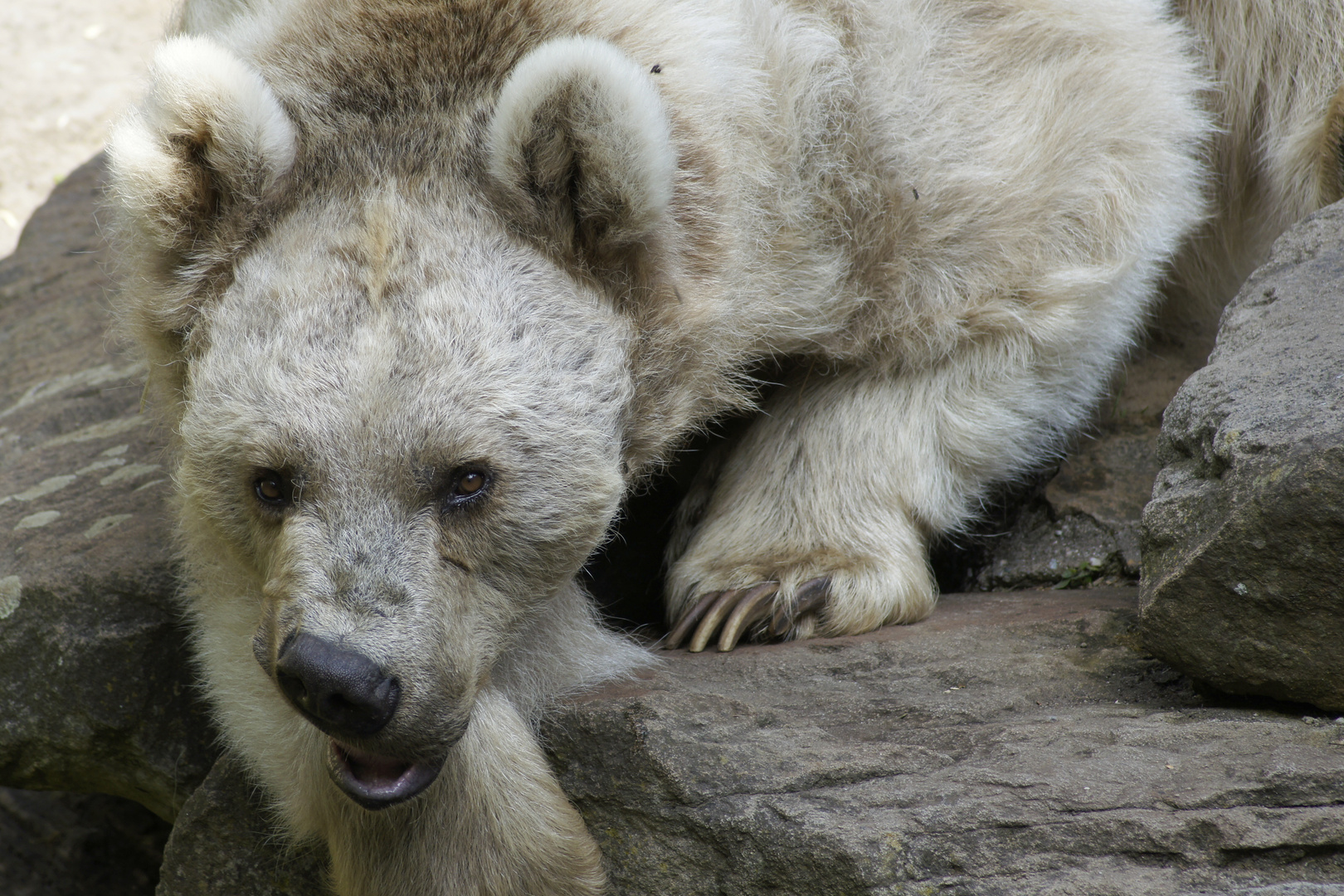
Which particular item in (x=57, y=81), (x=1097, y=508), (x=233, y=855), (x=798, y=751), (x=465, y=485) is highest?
(x=465, y=485)

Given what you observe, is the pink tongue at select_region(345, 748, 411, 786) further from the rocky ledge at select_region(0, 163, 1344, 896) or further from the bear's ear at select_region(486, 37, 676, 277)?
the bear's ear at select_region(486, 37, 676, 277)

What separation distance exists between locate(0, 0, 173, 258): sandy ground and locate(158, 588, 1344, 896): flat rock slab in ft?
23.5

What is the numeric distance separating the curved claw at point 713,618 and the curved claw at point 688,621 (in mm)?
18

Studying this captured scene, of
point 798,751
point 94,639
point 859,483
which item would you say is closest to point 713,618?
point 859,483

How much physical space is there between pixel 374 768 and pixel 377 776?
0.07 feet

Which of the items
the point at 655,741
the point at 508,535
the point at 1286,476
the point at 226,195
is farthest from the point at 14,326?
the point at 1286,476

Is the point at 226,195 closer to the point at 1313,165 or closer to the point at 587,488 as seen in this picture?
the point at 587,488

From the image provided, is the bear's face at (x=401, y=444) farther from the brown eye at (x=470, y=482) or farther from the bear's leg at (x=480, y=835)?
the bear's leg at (x=480, y=835)

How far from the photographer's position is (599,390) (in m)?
2.93

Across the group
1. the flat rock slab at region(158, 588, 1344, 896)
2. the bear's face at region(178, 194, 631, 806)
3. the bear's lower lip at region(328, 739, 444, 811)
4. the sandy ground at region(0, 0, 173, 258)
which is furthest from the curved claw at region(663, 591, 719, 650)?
the sandy ground at region(0, 0, 173, 258)

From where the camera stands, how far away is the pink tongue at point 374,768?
2711mm

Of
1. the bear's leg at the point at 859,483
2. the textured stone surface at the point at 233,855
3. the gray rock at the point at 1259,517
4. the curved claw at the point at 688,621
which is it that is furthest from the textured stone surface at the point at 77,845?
the gray rock at the point at 1259,517

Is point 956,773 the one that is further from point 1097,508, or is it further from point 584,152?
point 1097,508

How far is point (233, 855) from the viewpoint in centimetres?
318
